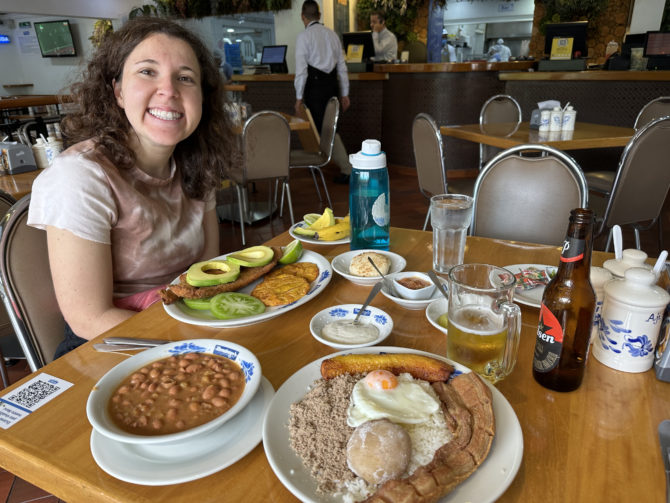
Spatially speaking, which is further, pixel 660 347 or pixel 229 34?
pixel 229 34

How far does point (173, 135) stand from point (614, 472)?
1.34 metres

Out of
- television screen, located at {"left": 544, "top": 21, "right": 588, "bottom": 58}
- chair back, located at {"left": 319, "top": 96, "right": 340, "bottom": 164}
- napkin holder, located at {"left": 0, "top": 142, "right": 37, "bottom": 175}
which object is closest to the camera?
napkin holder, located at {"left": 0, "top": 142, "right": 37, "bottom": 175}

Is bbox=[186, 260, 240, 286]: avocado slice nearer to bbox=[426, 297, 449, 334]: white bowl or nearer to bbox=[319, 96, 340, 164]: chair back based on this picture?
bbox=[426, 297, 449, 334]: white bowl

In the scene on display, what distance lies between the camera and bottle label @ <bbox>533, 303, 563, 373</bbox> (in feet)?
2.48

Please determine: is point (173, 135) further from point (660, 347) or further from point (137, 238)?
point (660, 347)

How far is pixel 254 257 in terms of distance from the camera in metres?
1.26

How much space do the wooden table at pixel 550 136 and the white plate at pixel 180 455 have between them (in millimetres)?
2689

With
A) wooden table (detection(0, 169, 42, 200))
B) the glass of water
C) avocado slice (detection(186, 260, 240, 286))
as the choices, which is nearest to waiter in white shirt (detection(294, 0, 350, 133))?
wooden table (detection(0, 169, 42, 200))

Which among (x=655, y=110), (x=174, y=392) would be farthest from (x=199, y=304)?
(x=655, y=110)

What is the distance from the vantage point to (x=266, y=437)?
0.63 metres

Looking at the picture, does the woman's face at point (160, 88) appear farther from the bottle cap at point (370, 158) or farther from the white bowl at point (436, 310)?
the white bowl at point (436, 310)

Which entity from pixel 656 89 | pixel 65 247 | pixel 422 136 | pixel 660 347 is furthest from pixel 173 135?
pixel 656 89

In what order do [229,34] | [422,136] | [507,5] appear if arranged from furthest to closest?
[507,5] < [229,34] < [422,136]

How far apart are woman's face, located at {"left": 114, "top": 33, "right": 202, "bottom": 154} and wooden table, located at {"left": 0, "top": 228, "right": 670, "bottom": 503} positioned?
25.4 inches
